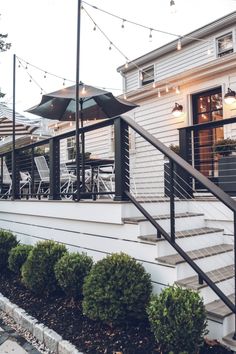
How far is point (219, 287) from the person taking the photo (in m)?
3.00

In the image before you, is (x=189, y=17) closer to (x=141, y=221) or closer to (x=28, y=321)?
(x=141, y=221)

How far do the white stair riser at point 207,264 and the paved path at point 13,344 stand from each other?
139 cm

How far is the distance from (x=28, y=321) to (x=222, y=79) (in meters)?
5.95

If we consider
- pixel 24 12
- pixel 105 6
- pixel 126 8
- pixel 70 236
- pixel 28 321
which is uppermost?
pixel 24 12

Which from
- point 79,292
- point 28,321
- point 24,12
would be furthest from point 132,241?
point 24,12

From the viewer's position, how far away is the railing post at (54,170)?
4.80m

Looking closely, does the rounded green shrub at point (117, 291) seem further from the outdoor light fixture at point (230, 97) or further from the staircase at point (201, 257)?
the outdoor light fixture at point (230, 97)

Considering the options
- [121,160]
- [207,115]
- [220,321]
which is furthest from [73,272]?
[207,115]

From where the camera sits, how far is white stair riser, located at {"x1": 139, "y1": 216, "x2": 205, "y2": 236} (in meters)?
3.30

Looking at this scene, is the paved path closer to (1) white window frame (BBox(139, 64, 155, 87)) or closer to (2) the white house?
(2) the white house

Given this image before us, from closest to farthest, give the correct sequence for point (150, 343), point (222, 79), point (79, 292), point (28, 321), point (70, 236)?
point (150, 343)
point (28, 321)
point (79, 292)
point (70, 236)
point (222, 79)

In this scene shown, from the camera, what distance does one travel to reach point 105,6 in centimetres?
636

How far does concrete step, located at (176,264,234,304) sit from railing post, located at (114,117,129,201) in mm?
1073

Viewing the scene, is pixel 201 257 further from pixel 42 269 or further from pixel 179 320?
pixel 42 269
